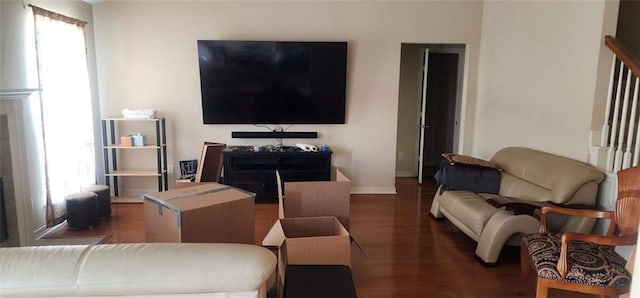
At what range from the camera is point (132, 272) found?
1228mm

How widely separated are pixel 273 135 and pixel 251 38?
1223mm

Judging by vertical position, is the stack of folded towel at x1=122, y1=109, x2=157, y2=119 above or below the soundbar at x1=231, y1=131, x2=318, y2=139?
above

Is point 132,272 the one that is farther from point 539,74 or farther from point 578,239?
point 539,74

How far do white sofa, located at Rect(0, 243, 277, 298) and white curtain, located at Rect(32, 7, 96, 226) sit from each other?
2954 mm

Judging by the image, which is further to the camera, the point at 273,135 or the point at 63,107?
the point at 273,135

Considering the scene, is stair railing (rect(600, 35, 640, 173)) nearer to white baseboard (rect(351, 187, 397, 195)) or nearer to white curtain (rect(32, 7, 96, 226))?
white baseboard (rect(351, 187, 397, 195))

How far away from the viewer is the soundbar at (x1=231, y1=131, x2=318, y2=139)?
4.96m

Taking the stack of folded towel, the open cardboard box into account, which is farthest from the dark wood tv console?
the open cardboard box

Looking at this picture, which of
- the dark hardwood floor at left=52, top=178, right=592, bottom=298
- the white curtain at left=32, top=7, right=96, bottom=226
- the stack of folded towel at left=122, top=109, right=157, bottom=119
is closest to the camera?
the dark hardwood floor at left=52, top=178, right=592, bottom=298

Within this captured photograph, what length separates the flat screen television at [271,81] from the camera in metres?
4.74

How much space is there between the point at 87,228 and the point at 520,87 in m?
4.61

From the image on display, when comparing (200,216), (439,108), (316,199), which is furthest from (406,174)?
(200,216)

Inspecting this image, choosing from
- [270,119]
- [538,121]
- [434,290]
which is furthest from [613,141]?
[270,119]

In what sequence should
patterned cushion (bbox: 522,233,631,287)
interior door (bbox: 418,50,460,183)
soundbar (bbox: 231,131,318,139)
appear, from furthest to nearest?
1. interior door (bbox: 418,50,460,183)
2. soundbar (bbox: 231,131,318,139)
3. patterned cushion (bbox: 522,233,631,287)
